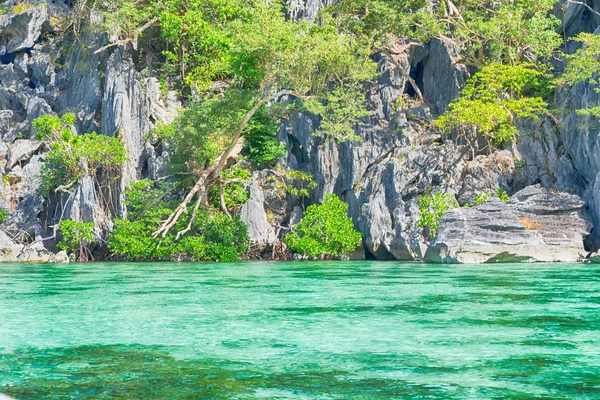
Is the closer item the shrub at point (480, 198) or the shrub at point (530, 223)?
the shrub at point (530, 223)

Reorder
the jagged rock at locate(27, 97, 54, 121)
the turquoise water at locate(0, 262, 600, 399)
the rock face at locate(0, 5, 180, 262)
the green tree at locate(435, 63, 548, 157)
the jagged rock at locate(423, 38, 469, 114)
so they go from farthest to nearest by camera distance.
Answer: the jagged rock at locate(27, 97, 54, 121)
the rock face at locate(0, 5, 180, 262)
the jagged rock at locate(423, 38, 469, 114)
the green tree at locate(435, 63, 548, 157)
the turquoise water at locate(0, 262, 600, 399)

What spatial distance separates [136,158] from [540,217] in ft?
50.6

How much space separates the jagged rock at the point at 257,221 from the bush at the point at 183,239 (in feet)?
1.14

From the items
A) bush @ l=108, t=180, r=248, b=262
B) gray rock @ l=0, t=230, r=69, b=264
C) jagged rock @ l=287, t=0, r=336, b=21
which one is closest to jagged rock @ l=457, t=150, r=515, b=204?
bush @ l=108, t=180, r=248, b=262

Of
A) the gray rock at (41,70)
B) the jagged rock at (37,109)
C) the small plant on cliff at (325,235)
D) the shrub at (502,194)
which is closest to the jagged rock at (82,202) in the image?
the jagged rock at (37,109)

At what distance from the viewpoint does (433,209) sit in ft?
76.7

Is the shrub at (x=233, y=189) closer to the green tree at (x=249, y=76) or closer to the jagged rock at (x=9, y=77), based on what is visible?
the green tree at (x=249, y=76)

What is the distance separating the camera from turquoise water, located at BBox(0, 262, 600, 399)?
4.70m

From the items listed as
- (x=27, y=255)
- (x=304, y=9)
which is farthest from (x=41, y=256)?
(x=304, y=9)

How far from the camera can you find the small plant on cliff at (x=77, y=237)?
25.4 meters

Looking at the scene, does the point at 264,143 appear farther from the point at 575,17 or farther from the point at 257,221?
the point at 575,17

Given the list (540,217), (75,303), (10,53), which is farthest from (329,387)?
(10,53)

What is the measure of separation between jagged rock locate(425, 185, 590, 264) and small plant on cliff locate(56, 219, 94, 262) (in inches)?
476

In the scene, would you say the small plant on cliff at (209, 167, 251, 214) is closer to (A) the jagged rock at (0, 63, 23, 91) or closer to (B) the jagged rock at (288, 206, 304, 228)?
(B) the jagged rock at (288, 206, 304, 228)
